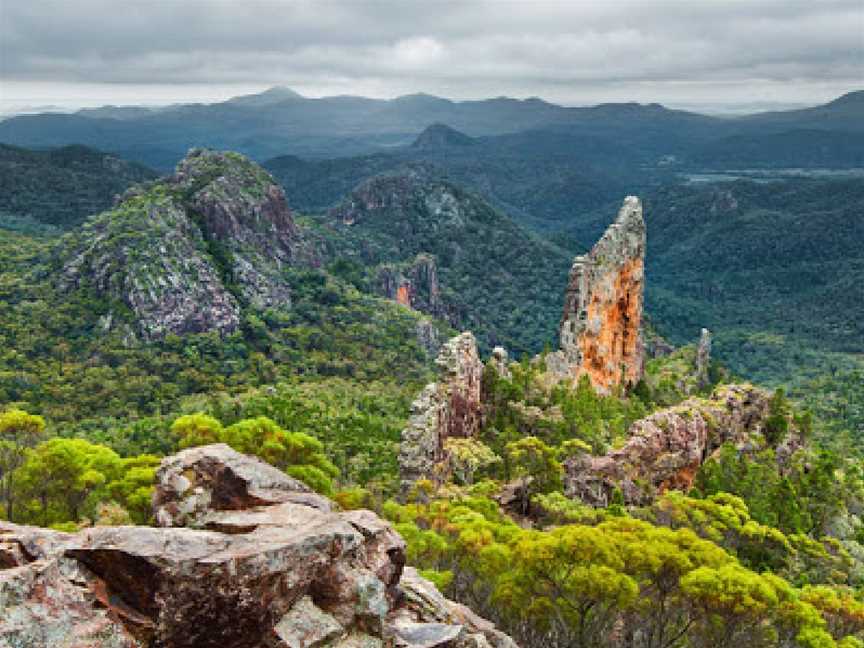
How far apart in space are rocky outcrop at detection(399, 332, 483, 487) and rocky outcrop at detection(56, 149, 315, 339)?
260 ft

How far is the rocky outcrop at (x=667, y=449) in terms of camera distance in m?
58.5

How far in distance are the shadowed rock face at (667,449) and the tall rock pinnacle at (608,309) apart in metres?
18.6

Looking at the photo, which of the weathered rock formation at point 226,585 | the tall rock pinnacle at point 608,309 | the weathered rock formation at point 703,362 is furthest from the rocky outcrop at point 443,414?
the weathered rock formation at point 703,362

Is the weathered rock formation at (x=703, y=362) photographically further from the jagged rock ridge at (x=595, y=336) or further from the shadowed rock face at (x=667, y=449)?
the shadowed rock face at (x=667, y=449)

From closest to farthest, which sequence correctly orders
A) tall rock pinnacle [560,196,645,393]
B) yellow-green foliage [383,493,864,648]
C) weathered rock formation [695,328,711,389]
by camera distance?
yellow-green foliage [383,493,864,648], tall rock pinnacle [560,196,645,393], weathered rock formation [695,328,711,389]

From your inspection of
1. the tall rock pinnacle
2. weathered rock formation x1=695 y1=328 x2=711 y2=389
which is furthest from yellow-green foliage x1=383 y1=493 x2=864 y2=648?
weathered rock formation x1=695 y1=328 x2=711 y2=389

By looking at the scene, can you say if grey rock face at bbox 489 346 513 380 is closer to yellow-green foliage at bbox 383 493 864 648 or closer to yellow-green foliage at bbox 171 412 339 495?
yellow-green foliage at bbox 171 412 339 495

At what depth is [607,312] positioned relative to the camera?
3910 inches

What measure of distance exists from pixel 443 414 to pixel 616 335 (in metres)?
44.5

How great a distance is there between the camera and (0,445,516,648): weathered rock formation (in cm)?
1605

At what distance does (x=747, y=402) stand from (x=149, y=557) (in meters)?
78.2

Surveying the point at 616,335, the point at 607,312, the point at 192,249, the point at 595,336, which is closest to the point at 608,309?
the point at 607,312

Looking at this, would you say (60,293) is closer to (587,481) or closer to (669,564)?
(587,481)

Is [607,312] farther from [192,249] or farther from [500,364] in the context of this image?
[192,249]
